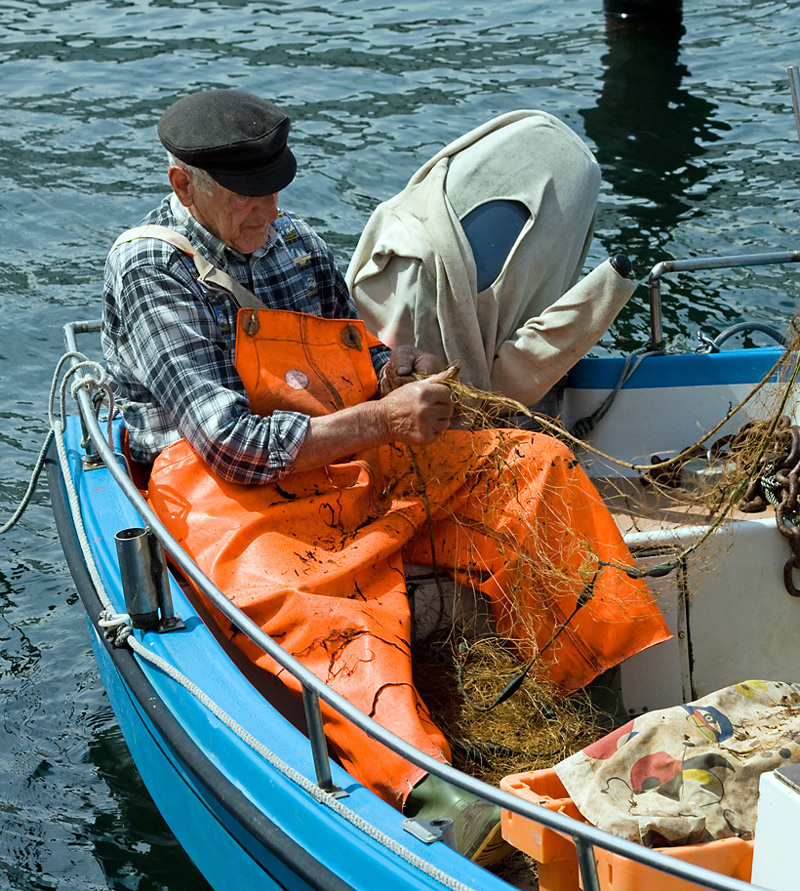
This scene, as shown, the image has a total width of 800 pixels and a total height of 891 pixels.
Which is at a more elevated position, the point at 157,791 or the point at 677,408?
the point at 677,408

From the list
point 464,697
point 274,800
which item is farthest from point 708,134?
point 274,800

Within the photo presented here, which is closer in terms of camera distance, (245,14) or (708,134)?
(708,134)

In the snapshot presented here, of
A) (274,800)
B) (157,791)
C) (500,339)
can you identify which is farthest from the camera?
(500,339)

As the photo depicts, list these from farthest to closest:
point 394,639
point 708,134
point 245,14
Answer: point 245,14, point 708,134, point 394,639

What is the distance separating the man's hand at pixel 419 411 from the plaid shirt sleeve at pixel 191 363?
258mm

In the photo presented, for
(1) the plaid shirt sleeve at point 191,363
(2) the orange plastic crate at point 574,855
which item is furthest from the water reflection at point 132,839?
(2) the orange plastic crate at point 574,855

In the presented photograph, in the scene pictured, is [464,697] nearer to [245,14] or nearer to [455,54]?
[455,54]

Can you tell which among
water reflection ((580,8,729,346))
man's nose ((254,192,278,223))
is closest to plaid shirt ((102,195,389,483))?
man's nose ((254,192,278,223))

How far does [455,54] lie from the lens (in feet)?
37.1

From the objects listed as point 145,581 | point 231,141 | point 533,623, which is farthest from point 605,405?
point 145,581

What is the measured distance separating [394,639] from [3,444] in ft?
12.5

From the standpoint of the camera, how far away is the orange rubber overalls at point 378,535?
10.1ft

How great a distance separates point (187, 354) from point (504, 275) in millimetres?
1208

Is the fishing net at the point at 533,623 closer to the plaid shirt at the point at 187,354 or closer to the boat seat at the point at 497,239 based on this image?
the boat seat at the point at 497,239
